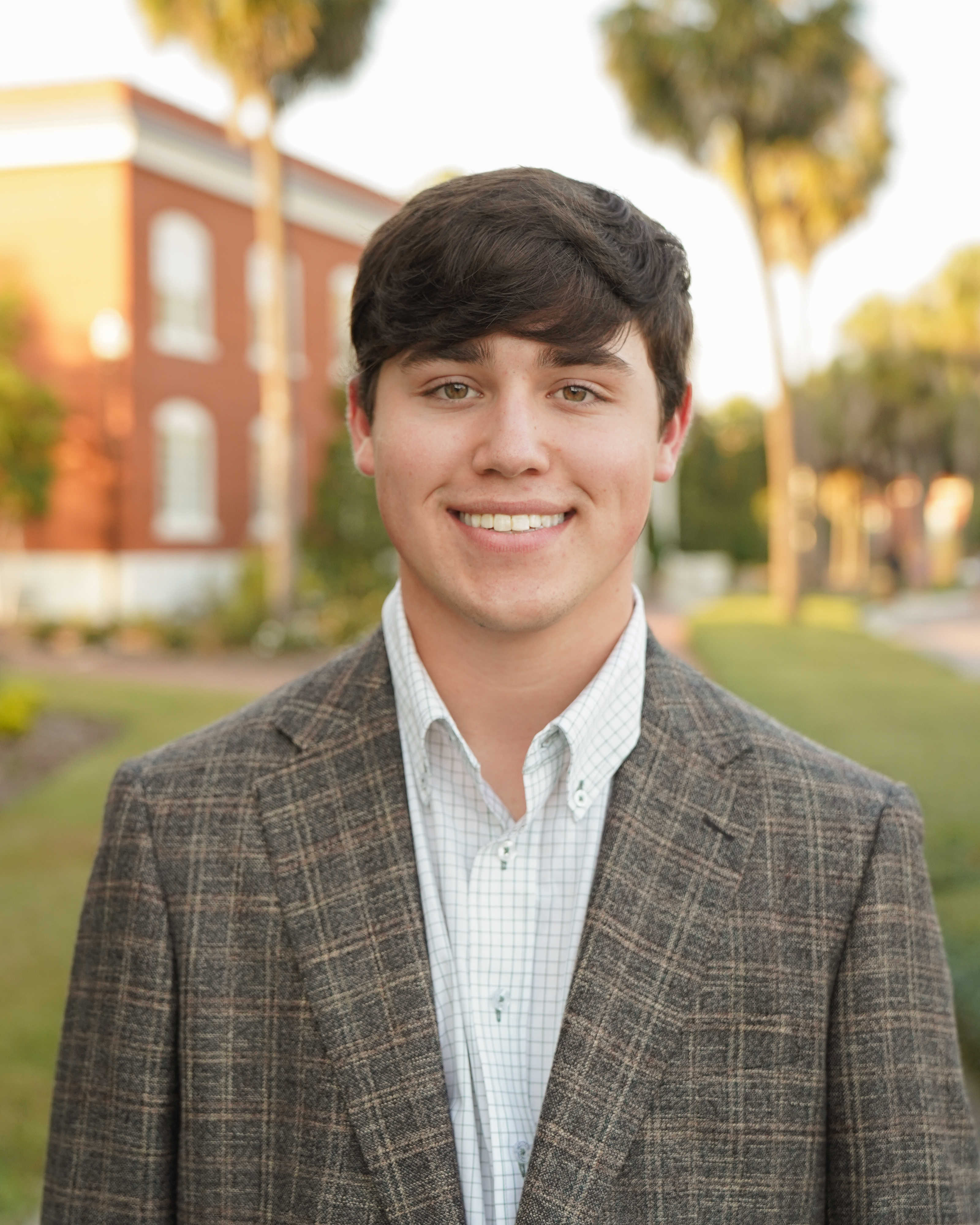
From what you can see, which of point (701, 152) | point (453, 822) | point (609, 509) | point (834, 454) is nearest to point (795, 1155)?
point (453, 822)

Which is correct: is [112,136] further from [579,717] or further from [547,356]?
[579,717]

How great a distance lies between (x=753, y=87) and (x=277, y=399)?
9318 mm

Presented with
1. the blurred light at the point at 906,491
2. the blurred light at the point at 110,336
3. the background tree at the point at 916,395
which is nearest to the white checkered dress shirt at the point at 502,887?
the blurred light at the point at 110,336

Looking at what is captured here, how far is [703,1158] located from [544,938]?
33 cm

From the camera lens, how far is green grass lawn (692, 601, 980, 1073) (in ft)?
16.1

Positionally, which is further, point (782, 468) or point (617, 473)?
point (782, 468)

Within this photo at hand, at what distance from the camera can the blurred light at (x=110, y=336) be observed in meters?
19.2

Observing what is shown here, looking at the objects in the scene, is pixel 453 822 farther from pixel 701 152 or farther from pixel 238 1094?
pixel 701 152

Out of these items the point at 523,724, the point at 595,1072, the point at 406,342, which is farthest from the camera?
the point at 523,724

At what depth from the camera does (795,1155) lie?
1.55 meters

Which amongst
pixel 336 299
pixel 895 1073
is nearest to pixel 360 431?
pixel 895 1073

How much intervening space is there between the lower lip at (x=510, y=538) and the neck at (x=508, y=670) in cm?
13

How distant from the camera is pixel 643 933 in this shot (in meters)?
1.59

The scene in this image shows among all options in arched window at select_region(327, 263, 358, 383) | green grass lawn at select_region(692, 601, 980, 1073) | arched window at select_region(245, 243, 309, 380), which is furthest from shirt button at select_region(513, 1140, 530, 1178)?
arched window at select_region(327, 263, 358, 383)
